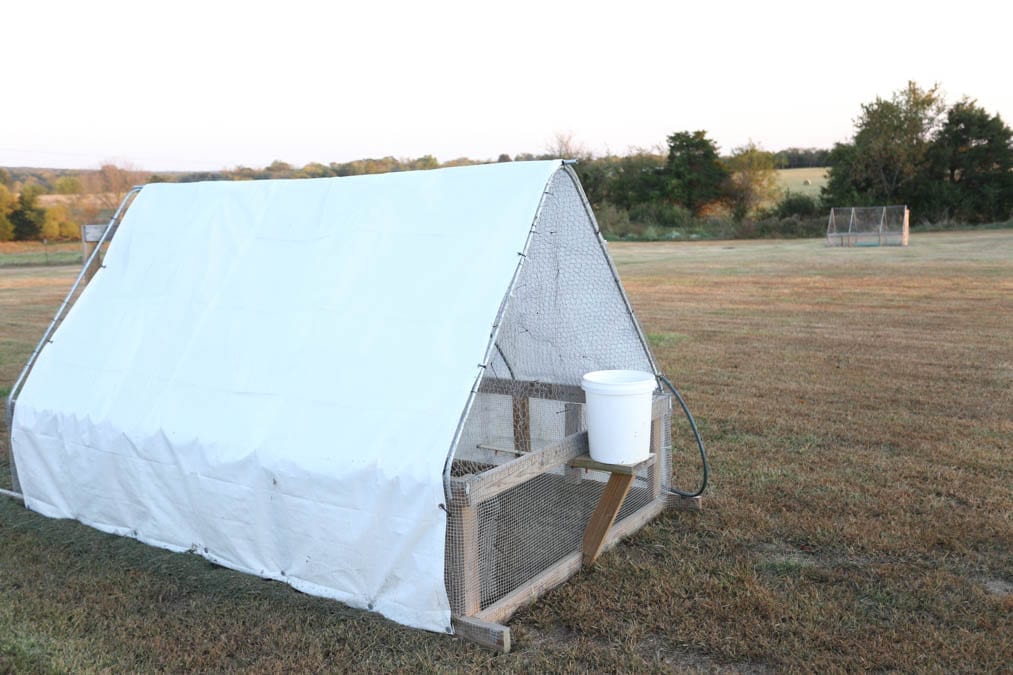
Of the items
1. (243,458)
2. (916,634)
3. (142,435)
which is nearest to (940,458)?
(916,634)

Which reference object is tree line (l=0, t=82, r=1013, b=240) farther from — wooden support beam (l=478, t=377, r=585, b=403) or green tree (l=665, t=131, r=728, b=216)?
wooden support beam (l=478, t=377, r=585, b=403)

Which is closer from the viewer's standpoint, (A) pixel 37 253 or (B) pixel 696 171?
(A) pixel 37 253

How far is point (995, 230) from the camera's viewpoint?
39469 millimetres

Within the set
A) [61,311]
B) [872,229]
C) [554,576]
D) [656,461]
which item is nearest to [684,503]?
[656,461]

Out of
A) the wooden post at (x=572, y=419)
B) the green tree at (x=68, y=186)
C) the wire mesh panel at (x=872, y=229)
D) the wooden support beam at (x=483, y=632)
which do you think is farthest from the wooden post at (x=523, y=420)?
the green tree at (x=68, y=186)

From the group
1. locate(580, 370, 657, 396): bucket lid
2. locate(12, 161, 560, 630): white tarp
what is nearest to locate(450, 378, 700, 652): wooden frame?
locate(12, 161, 560, 630): white tarp

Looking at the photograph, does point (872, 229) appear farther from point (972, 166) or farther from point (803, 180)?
point (803, 180)

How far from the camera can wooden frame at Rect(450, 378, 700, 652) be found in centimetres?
353

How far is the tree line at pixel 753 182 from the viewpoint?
1768 inches

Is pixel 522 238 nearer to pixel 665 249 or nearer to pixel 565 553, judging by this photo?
pixel 565 553

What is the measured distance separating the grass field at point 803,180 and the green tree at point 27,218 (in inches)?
1783

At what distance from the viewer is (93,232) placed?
233 inches

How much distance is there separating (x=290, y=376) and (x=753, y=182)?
54.9 meters

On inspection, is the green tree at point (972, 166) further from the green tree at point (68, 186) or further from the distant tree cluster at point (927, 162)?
the green tree at point (68, 186)
